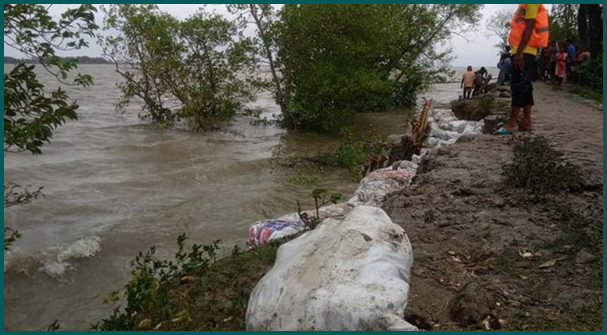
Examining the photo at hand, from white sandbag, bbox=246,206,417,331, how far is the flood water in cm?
228

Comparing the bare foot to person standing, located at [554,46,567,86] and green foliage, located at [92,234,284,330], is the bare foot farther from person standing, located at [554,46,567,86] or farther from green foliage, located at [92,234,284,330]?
person standing, located at [554,46,567,86]

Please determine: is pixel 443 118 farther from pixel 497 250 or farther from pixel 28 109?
pixel 28 109

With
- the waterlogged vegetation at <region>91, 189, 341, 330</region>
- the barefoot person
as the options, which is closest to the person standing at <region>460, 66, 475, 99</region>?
the barefoot person

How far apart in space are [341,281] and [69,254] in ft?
14.1

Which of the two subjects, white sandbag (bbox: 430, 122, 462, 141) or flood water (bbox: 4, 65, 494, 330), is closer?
flood water (bbox: 4, 65, 494, 330)

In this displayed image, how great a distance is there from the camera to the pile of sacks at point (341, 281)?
7.10ft

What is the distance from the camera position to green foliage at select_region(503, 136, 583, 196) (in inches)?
161

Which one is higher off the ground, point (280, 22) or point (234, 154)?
point (280, 22)

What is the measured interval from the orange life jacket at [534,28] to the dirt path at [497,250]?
45.6 inches

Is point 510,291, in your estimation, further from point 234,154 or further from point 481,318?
point 234,154

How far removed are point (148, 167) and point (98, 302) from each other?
6.25m

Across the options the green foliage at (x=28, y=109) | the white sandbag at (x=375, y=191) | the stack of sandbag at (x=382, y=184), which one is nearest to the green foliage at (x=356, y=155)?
the stack of sandbag at (x=382, y=184)

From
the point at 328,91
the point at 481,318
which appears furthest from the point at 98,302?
the point at 328,91

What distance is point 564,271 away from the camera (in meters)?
2.90
